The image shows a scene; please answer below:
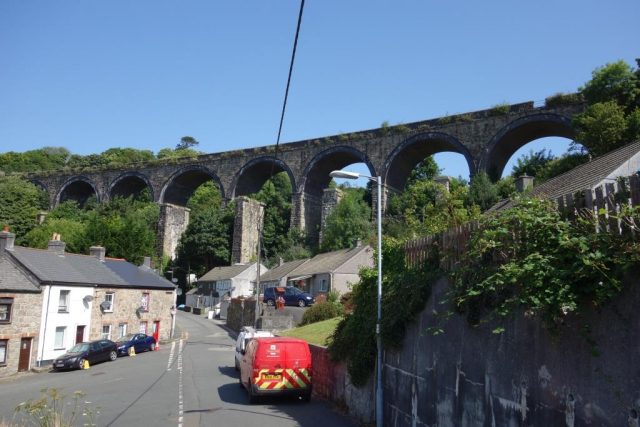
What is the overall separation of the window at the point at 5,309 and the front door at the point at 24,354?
52.0 inches

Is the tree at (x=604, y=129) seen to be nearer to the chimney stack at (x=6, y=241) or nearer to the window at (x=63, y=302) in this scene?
the window at (x=63, y=302)

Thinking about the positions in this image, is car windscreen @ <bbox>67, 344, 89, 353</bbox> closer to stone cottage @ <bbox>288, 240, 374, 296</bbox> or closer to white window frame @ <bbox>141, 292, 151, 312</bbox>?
white window frame @ <bbox>141, 292, 151, 312</bbox>

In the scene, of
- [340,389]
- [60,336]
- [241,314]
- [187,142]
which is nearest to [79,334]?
[60,336]

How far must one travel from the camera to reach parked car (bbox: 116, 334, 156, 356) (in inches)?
1105

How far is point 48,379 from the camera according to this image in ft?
68.4

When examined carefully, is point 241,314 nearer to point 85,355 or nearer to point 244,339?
point 85,355

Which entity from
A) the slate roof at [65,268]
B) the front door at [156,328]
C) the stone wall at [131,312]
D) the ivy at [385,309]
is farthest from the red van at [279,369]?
the front door at [156,328]

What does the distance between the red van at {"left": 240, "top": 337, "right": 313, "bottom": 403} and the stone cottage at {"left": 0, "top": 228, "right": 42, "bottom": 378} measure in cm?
1650

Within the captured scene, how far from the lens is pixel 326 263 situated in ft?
127

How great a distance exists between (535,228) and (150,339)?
28616 mm

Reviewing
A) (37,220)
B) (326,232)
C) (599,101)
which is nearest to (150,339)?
(326,232)

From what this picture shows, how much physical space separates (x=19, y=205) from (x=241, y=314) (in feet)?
144

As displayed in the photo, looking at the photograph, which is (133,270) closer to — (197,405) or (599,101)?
(197,405)

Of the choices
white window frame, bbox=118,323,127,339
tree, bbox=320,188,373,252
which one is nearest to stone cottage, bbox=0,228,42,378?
white window frame, bbox=118,323,127,339
